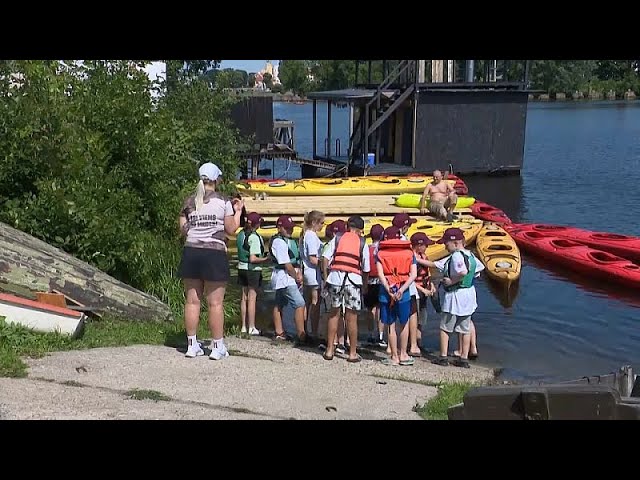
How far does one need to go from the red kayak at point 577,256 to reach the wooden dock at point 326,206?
91.4 inches

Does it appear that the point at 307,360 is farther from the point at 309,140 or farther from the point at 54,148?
the point at 309,140

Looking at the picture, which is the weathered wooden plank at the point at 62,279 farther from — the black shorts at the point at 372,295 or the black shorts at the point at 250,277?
the black shorts at the point at 372,295

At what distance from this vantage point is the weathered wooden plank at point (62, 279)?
901 cm

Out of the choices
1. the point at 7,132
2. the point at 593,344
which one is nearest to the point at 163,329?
the point at 7,132

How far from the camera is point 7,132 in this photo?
35.7 ft

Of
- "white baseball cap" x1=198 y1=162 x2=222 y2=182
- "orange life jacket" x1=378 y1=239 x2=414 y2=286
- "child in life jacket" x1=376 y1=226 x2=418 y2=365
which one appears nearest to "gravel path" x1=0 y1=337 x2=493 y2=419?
"child in life jacket" x1=376 y1=226 x2=418 y2=365

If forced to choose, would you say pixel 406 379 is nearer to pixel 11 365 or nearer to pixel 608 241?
pixel 11 365

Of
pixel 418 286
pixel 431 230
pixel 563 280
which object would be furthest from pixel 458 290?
pixel 431 230

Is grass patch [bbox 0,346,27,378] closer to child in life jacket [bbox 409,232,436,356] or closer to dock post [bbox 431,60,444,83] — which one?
child in life jacket [bbox 409,232,436,356]

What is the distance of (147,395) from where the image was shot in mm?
6559

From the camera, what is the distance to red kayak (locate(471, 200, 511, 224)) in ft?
70.1

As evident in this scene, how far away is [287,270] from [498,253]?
8160 mm

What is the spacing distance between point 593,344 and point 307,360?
6.02 metres

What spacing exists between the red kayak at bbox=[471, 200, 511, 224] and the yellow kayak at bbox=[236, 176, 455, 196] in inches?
66.4
